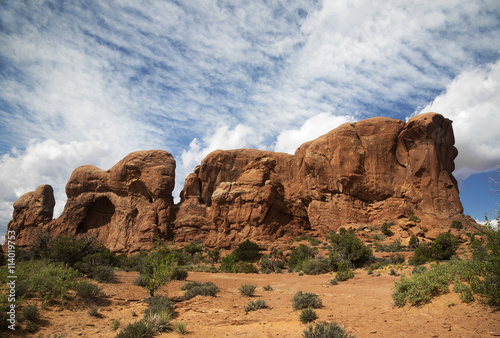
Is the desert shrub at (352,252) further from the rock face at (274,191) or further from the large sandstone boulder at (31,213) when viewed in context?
the large sandstone boulder at (31,213)

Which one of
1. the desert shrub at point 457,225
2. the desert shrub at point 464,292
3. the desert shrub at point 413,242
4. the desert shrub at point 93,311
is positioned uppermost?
the desert shrub at point 457,225

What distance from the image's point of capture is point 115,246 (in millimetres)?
39031

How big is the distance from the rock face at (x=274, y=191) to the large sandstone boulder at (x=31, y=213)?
0.19m

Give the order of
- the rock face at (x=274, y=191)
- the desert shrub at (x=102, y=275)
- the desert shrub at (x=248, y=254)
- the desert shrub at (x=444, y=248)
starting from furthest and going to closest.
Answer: the rock face at (x=274, y=191) < the desert shrub at (x=248, y=254) < the desert shrub at (x=444, y=248) < the desert shrub at (x=102, y=275)

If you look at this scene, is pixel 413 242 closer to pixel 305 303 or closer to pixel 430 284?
pixel 430 284

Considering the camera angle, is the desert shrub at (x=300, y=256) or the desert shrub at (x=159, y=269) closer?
the desert shrub at (x=159, y=269)

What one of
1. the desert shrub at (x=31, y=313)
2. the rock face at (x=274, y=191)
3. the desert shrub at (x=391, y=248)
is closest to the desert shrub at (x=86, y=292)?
the desert shrub at (x=31, y=313)

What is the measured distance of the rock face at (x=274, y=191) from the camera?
35812 mm

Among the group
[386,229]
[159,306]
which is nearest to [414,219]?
[386,229]

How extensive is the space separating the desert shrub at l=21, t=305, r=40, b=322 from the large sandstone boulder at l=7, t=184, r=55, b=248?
135ft

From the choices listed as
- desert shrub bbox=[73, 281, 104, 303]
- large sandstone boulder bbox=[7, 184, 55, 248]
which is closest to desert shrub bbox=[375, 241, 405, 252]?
desert shrub bbox=[73, 281, 104, 303]

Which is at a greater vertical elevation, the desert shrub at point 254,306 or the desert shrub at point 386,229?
the desert shrub at point 386,229

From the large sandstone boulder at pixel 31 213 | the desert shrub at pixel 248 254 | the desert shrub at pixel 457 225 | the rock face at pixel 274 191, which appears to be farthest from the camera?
the large sandstone boulder at pixel 31 213

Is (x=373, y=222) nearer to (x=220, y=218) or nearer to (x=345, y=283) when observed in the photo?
(x=220, y=218)
